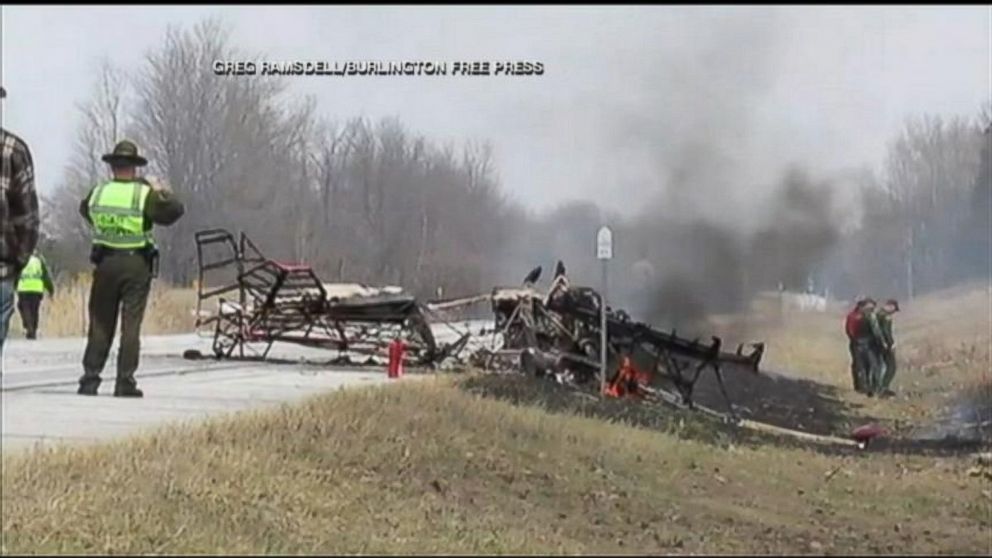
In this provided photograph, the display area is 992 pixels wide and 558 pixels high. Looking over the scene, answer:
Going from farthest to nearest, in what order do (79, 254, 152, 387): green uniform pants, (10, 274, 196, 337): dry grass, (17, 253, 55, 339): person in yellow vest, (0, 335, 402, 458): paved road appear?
(17, 253, 55, 339): person in yellow vest < (10, 274, 196, 337): dry grass < (79, 254, 152, 387): green uniform pants < (0, 335, 402, 458): paved road

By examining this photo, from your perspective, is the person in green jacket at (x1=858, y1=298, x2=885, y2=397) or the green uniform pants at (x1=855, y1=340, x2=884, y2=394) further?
the green uniform pants at (x1=855, y1=340, x2=884, y2=394)

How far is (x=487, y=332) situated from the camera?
8633 millimetres

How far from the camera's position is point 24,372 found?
19.8ft

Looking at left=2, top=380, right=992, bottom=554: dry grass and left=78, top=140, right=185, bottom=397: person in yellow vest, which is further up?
left=78, top=140, right=185, bottom=397: person in yellow vest

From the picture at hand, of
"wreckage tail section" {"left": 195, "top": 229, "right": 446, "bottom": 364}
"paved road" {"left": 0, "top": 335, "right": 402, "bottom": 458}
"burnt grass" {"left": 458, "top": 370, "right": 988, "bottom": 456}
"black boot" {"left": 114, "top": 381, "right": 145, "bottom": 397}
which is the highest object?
"wreckage tail section" {"left": 195, "top": 229, "right": 446, "bottom": 364}

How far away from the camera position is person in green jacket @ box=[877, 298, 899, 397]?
8492mm

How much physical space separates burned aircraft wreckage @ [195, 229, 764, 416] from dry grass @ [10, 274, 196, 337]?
2.68 ft

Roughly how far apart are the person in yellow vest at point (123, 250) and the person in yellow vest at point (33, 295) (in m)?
2.36

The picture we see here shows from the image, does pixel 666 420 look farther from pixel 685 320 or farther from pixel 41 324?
pixel 41 324

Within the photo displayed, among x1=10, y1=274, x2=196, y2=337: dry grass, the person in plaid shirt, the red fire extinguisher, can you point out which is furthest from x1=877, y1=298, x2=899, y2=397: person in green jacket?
the person in plaid shirt

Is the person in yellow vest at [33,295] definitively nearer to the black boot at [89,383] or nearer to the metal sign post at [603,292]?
the black boot at [89,383]

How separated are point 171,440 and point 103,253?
120 cm

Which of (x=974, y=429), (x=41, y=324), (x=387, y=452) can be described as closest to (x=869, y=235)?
(x=974, y=429)

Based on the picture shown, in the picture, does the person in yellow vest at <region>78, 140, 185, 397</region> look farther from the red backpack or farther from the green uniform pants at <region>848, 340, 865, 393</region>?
the green uniform pants at <region>848, 340, 865, 393</region>
